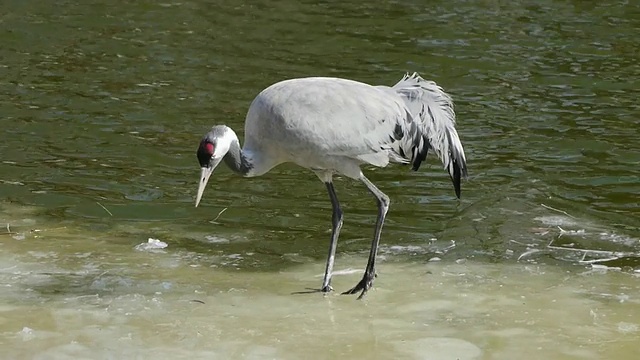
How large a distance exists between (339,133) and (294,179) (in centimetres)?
258

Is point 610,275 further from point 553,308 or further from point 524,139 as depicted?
point 524,139

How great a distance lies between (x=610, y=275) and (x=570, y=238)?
78cm

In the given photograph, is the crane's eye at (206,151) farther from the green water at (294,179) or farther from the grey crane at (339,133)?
the green water at (294,179)

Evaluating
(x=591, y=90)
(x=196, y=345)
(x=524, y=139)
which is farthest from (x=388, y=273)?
(x=591, y=90)

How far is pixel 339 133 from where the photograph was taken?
277 inches

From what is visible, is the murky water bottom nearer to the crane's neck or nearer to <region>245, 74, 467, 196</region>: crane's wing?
the crane's neck

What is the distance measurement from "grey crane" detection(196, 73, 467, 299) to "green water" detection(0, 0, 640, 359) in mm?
641

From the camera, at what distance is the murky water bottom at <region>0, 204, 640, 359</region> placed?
238 inches

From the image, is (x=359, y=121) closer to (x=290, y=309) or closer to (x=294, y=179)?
(x=290, y=309)

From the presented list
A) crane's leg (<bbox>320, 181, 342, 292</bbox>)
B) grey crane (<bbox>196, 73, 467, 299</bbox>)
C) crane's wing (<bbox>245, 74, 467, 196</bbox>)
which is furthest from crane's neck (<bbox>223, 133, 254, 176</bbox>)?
crane's leg (<bbox>320, 181, 342, 292</bbox>)

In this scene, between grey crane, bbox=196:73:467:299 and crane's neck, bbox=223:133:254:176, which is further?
crane's neck, bbox=223:133:254:176

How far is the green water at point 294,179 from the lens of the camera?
6.60m

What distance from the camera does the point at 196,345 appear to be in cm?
607

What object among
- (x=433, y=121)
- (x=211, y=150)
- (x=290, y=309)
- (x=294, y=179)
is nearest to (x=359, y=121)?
(x=433, y=121)
